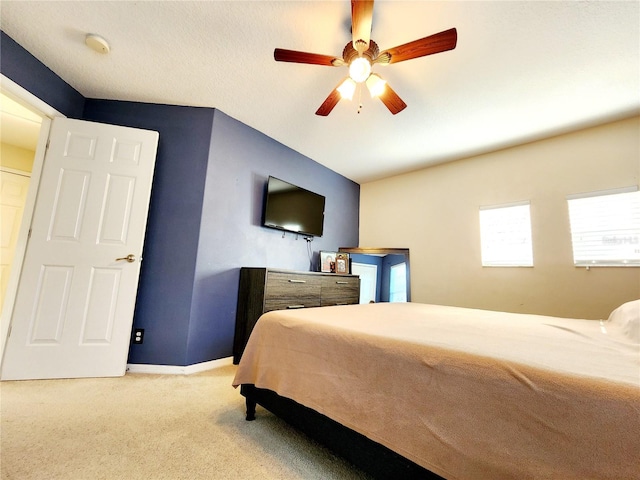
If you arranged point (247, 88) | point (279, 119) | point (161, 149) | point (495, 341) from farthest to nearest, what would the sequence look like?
point (279, 119), point (161, 149), point (247, 88), point (495, 341)

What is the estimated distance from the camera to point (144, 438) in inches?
51.4

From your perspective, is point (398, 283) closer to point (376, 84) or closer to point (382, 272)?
point (382, 272)

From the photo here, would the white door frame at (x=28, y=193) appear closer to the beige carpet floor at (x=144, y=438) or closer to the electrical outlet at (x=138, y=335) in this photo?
the beige carpet floor at (x=144, y=438)

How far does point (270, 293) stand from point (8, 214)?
3.77m

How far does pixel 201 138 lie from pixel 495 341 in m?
2.80

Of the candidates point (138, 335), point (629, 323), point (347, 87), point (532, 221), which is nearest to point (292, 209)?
point (347, 87)

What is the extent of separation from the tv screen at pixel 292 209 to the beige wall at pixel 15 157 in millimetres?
3521

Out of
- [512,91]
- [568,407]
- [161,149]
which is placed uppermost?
[512,91]

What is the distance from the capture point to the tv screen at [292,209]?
303 centimetres

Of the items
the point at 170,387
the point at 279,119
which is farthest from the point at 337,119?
the point at 170,387

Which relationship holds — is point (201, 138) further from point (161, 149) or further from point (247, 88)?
point (247, 88)

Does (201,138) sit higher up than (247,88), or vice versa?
(247,88)

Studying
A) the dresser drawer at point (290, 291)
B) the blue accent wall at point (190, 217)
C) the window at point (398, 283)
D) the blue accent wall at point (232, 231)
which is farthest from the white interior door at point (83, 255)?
the window at point (398, 283)

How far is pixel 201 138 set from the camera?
259 cm
